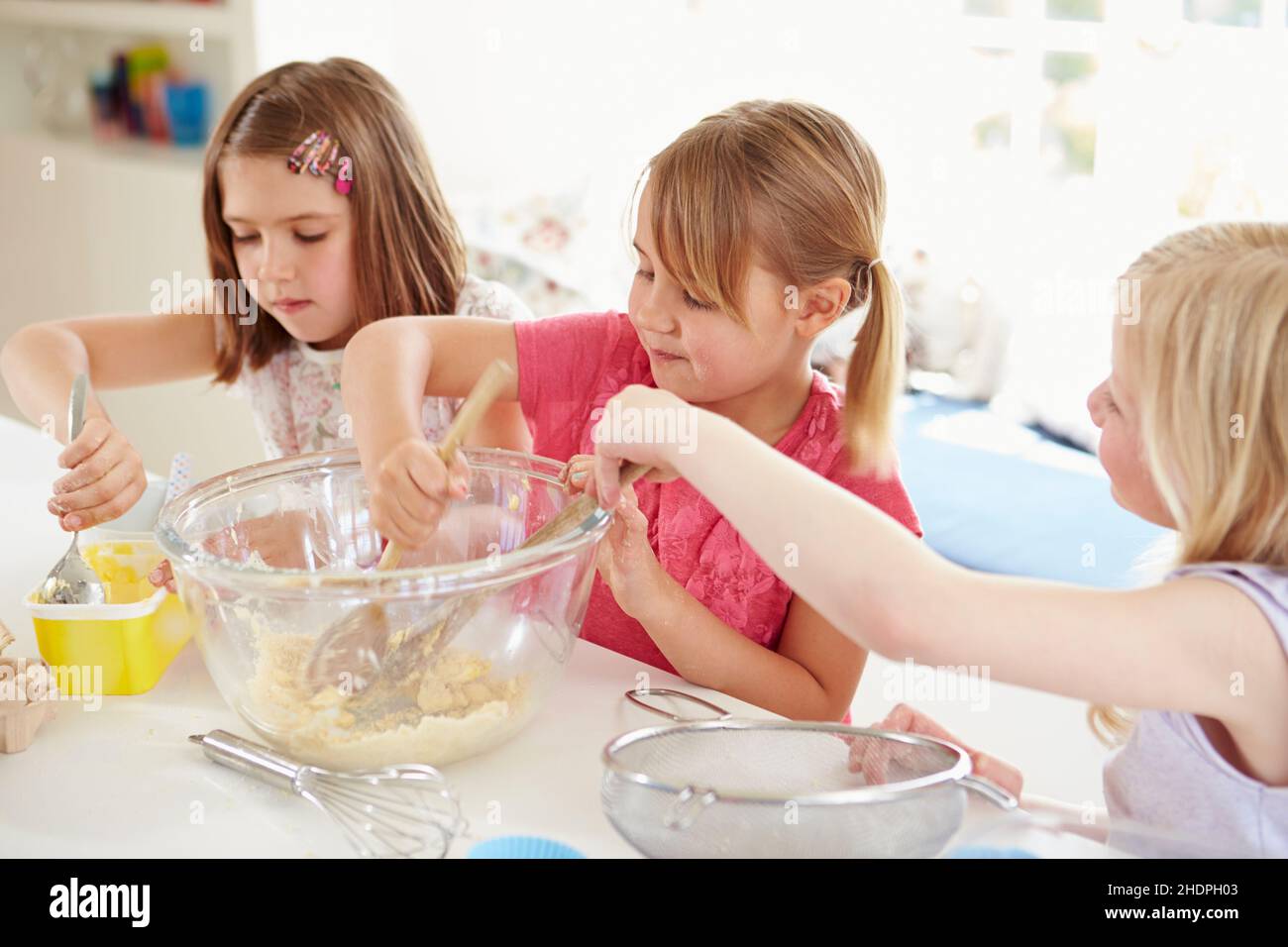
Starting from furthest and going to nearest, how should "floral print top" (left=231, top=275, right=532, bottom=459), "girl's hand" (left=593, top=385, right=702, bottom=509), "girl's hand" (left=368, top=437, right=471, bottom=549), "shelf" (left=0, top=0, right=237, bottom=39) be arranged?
"shelf" (left=0, top=0, right=237, bottom=39), "floral print top" (left=231, top=275, right=532, bottom=459), "girl's hand" (left=368, top=437, right=471, bottom=549), "girl's hand" (left=593, top=385, right=702, bottom=509)

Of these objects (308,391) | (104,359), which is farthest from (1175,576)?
(104,359)

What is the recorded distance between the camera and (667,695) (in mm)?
954

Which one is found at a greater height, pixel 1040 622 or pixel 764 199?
pixel 764 199

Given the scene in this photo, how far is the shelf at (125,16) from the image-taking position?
9.61 feet

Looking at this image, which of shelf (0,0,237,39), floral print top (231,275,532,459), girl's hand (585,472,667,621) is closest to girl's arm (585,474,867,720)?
girl's hand (585,472,667,621)

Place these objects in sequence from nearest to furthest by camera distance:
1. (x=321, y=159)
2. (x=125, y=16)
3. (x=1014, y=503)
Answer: (x=321, y=159), (x=1014, y=503), (x=125, y=16)

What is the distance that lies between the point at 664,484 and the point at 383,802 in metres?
0.52

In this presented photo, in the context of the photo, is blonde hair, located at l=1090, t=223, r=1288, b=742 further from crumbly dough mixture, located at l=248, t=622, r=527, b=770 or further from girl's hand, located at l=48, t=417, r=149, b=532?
girl's hand, located at l=48, t=417, r=149, b=532

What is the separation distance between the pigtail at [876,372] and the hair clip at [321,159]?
1.98 feet

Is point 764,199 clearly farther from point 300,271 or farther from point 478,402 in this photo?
point 300,271

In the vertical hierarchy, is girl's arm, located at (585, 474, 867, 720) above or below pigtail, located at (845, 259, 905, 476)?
below

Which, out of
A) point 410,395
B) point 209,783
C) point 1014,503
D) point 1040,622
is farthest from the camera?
point 1014,503

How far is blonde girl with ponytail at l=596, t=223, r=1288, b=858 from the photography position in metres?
0.72

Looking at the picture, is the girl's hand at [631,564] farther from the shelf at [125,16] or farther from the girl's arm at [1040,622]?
the shelf at [125,16]
